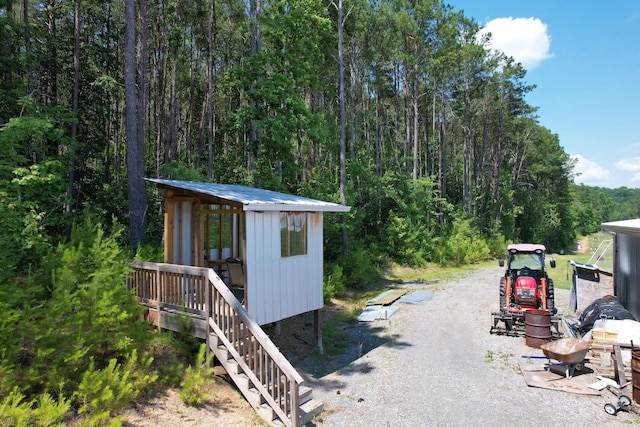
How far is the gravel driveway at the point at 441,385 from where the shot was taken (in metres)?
6.05

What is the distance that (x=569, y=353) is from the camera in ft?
23.2

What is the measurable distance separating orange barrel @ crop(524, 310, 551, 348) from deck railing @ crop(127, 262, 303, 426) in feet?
18.7

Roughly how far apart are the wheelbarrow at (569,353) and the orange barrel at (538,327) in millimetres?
1331

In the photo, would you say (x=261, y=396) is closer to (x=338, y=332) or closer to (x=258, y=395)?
(x=258, y=395)

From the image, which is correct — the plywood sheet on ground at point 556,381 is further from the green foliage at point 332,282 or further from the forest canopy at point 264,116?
the forest canopy at point 264,116

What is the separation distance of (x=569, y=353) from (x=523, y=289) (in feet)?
10.4

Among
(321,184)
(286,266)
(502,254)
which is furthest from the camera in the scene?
(502,254)

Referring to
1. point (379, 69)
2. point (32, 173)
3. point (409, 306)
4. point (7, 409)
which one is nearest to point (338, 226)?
point (409, 306)

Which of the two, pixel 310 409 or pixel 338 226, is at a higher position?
pixel 338 226

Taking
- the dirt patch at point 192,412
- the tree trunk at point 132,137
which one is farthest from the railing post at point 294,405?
the tree trunk at point 132,137

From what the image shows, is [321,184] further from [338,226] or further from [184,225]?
[184,225]

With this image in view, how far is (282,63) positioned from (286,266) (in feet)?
35.2

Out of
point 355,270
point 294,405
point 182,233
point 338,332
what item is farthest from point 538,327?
point 355,270

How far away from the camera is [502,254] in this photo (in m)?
30.9
